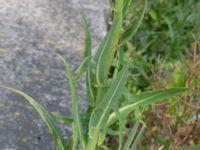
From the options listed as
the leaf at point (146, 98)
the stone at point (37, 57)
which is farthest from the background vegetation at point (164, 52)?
the leaf at point (146, 98)

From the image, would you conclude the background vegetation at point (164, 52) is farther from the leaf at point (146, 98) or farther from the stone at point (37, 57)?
the leaf at point (146, 98)

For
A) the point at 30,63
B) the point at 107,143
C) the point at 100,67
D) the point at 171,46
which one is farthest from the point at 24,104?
the point at 171,46

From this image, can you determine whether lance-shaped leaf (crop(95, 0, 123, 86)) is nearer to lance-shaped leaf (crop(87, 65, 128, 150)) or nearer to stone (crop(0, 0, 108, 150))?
lance-shaped leaf (crop(87, 65, 128, 150))

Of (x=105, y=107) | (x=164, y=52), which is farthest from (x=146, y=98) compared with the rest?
(x=164, y=52)

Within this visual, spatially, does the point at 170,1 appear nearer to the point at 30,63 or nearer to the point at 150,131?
the point at 150,131

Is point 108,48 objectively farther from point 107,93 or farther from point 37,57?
point 37,57

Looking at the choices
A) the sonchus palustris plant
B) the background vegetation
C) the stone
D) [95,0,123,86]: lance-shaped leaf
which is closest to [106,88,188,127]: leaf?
→ the sonchus palustris plant
